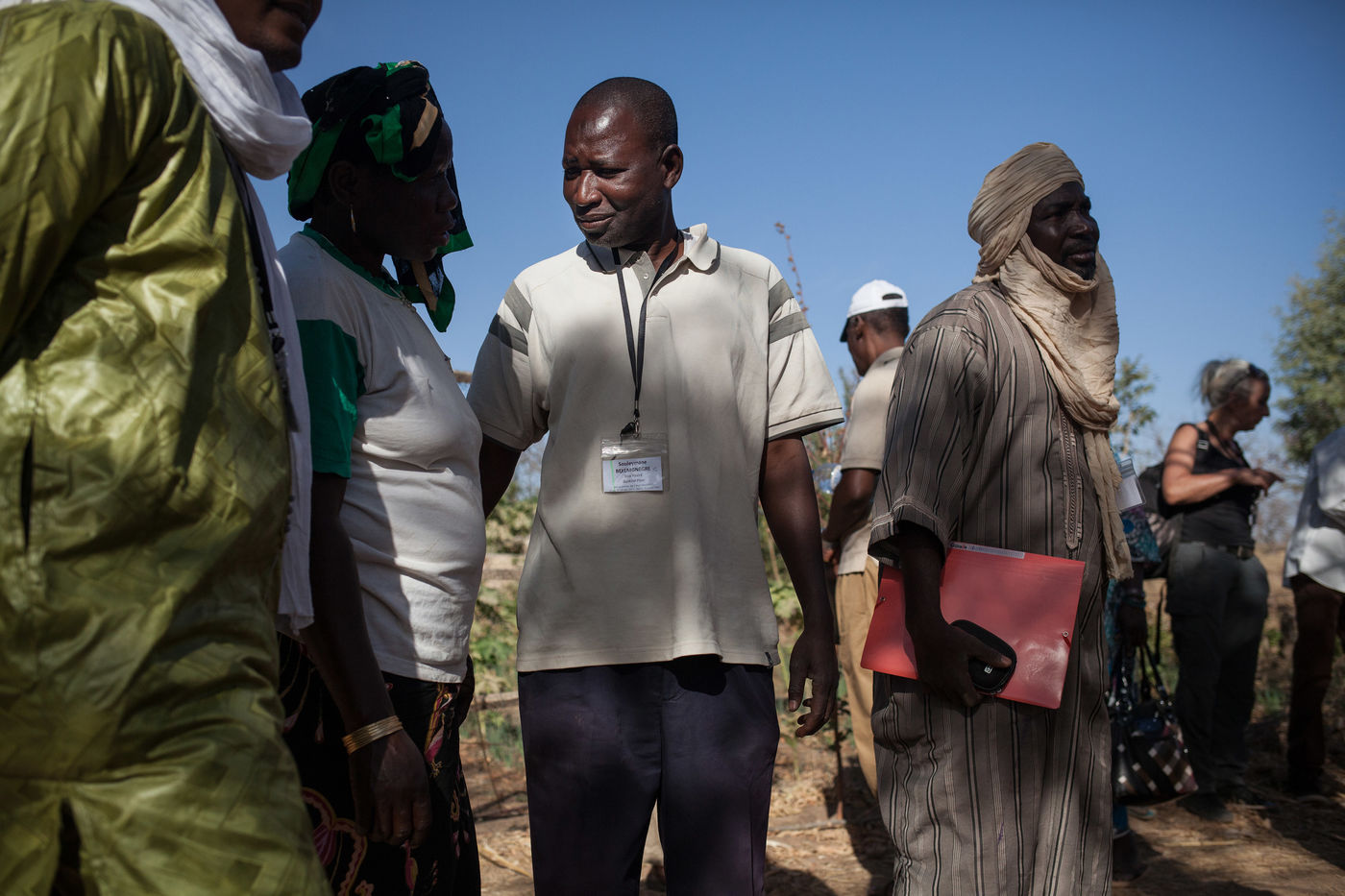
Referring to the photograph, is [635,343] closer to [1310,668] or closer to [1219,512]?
[1219,512]

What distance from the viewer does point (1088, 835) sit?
247 cm

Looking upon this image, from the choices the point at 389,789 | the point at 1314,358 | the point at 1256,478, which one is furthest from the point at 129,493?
the point at 1314,358

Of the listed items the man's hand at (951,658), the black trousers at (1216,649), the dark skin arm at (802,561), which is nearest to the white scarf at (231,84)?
the dark skin arm at (802,561)

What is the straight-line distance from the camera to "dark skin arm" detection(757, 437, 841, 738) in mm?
2443

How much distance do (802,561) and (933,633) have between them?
1.09 ft

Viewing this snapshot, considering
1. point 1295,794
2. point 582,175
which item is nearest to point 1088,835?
point 582,175

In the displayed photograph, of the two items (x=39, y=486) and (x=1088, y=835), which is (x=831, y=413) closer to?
(x=1088, y=835)

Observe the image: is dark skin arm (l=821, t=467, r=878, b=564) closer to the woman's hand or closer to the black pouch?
the black pouch

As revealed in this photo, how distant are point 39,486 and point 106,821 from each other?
1.04ft

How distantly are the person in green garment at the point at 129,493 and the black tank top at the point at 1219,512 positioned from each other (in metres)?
5.37

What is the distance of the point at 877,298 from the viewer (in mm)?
4840

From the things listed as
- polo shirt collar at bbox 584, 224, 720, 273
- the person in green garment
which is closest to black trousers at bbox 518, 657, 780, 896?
polo shirt collar at bbox 584, 224, 720, 273

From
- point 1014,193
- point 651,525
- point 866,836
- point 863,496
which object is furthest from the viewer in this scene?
point 866,836

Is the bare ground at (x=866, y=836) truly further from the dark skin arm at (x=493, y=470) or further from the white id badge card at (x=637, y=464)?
the white id badge card at (x=637, y=464)
